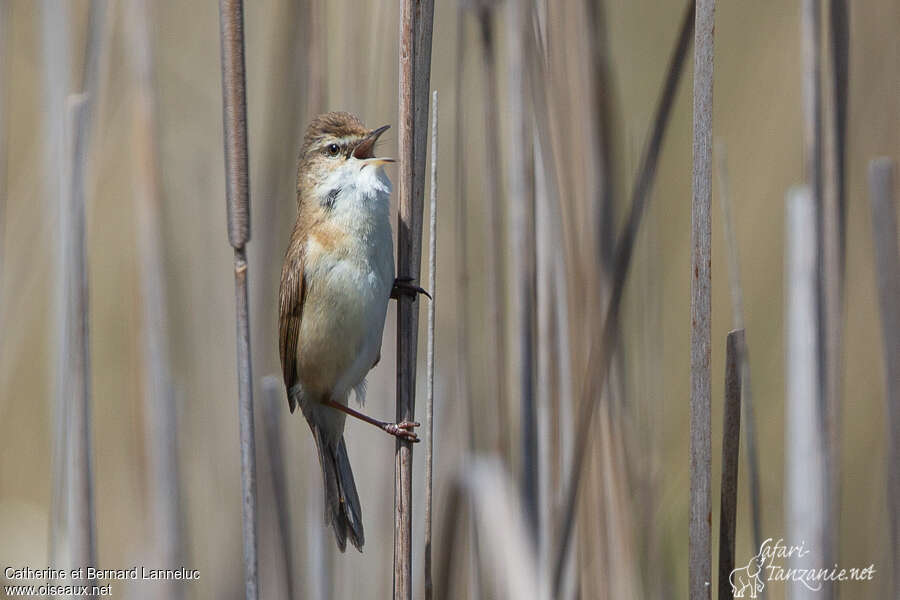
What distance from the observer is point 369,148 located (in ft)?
8.13

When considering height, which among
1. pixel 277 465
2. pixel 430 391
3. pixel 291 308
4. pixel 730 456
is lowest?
pixel 277 465

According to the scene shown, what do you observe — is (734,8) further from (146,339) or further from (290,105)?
(146,339)

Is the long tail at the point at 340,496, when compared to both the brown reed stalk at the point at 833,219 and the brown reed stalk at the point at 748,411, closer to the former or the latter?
the brown reed stalk at the point at 748,411

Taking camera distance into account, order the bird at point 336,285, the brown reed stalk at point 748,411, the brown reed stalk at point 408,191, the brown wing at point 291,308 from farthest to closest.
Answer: the brown wing at point 291,308, the bird at point 336,285, the brown reed stalk at point 748,411, the brown reed stalk at point 408,191

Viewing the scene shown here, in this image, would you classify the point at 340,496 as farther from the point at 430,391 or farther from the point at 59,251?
the point at 59,251

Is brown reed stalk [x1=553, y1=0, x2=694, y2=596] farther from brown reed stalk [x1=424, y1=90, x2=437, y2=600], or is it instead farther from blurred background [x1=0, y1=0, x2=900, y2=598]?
brown reed stalk [x1=424, y1=90, x2=437, y2=600]

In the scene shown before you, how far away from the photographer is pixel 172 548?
7.50 ft

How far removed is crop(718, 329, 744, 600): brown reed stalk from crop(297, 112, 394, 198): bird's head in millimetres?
1067

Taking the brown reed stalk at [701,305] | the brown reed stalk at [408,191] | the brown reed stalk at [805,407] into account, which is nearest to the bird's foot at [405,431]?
the brown reed stalk at [408,191]

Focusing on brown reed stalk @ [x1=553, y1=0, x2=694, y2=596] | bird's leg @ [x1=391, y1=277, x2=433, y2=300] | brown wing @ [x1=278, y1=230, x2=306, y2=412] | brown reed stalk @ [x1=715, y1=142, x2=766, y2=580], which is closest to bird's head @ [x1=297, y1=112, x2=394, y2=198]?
brown wing @ [x1=278, y1=230, x2=306, y2=412]

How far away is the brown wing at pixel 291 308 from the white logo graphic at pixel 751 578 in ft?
4.66

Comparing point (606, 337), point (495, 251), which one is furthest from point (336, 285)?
point (606, 337)

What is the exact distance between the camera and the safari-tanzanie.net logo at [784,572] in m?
1.85

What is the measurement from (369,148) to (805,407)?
1.35 meters
